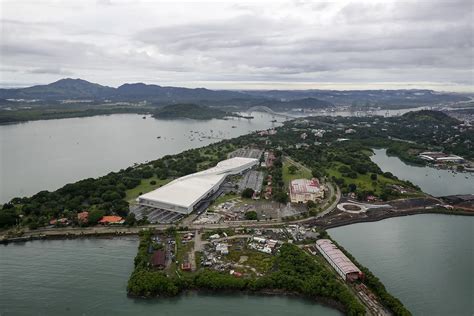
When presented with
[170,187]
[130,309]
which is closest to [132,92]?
[170,187]

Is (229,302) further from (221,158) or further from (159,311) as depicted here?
(221,158)

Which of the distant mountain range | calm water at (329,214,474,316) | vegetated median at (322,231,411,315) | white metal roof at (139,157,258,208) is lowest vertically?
calm water at (329,214,474,316)

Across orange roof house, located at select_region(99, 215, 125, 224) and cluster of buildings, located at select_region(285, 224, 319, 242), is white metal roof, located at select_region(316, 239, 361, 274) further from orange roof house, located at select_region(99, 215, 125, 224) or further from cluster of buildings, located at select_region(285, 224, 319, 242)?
orange roof house, located at select_region(99, 215, 125, 224)

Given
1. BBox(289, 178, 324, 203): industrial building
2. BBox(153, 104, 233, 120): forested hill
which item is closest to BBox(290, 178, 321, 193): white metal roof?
BBox(289, 178, 324, 203): industrial building

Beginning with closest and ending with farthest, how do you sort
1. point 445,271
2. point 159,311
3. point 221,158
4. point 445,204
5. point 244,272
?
point 159,311, point 244,272, point 445,271, point 445,204, point 221,158

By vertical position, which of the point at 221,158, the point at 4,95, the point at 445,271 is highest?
the point at 4,95

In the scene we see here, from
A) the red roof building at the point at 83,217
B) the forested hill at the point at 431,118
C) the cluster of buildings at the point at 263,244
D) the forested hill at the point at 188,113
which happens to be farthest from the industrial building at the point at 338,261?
the forested hill at the point at 188,113
